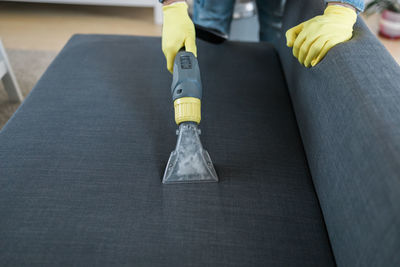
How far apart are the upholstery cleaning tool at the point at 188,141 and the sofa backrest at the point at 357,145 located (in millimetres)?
275

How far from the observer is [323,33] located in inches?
32.0

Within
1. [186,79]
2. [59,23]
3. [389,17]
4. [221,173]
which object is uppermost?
[186,79]

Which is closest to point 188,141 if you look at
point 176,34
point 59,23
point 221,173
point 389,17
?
point 221,173

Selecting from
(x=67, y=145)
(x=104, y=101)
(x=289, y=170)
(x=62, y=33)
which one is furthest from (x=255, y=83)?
(x=62, y=33)

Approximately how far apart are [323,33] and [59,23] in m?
2.06

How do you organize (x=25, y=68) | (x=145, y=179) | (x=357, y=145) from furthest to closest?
(x=25, y=68) → (x=145, y=179) → (x=357, y=145)

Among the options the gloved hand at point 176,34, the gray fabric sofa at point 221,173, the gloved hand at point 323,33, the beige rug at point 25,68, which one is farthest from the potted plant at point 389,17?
the beige rug at point 25,68

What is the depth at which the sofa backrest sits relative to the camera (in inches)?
20.7

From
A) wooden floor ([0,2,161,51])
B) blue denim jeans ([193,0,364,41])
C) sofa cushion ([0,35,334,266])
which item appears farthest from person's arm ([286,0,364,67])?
wooden floor ([0,2,161,51])

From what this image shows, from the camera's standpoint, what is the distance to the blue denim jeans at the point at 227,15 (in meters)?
1.44

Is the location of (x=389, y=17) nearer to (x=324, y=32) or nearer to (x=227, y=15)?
(x=227, y=15)

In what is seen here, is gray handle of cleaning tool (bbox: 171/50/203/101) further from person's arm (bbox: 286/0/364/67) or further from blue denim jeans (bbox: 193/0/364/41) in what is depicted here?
blue denim jeans (bbox: 193/0/364/41)

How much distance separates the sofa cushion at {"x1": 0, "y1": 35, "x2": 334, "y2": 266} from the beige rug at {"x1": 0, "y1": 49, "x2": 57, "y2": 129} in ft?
2.08

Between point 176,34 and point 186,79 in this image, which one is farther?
point 176,34
